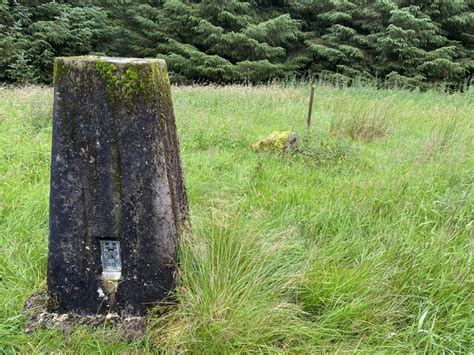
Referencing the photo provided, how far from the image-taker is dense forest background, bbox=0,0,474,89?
12.6 meters

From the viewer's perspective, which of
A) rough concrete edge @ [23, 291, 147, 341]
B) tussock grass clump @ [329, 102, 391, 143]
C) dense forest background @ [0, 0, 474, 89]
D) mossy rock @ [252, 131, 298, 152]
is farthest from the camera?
dense forest background @ [0, 0, 474, 89]

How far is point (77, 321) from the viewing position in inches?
76.9

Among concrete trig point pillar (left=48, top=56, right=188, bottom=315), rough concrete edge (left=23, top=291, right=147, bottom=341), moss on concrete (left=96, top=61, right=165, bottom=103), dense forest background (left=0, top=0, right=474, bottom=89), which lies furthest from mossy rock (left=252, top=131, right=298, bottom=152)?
dense forest background (left=0, top=0, right=474, bottom=89)

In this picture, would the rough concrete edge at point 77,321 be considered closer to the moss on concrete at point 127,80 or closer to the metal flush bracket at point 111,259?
the metal flush bracket at point 111,259

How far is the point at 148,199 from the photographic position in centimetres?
188

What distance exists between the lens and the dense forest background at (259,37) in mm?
12562

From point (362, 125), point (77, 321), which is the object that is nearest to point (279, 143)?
point (362, 125)

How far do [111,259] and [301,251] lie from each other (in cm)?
115

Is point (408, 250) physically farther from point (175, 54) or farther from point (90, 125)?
point (175, 54)

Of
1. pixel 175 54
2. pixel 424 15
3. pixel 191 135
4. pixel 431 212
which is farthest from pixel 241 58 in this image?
pixel 431 212

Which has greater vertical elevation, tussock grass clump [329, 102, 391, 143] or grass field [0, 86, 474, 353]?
tussock grass clump [329, 102, 391, 143]

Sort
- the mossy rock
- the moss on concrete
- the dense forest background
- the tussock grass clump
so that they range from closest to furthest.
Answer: the moss on concrete, the mossy rock, the tussock grass clump, the dense forest background

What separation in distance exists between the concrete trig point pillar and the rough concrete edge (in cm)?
4

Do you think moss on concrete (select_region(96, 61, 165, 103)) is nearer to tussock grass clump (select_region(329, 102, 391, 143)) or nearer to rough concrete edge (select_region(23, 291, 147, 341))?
rough concrete edge (select_region(23, 291, 147, 341))
